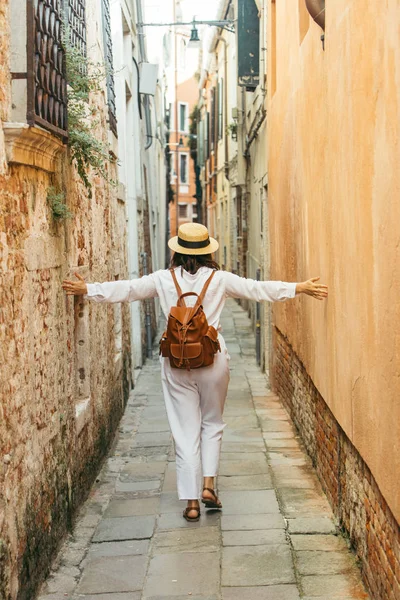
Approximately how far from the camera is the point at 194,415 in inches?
220

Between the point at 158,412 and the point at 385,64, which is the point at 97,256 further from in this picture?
the point at 385,64

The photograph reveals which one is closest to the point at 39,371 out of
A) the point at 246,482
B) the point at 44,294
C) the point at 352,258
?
the point at 44,294

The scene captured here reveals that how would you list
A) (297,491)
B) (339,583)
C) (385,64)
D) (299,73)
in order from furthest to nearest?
(299,73) → (297,491) → (339,583) → (385,64)

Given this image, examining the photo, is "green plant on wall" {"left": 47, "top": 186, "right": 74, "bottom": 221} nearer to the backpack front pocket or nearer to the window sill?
the window sill

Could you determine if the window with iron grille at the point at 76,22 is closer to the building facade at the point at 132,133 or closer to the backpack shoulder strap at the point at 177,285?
the backpack shoulder strap at the point at 177,285

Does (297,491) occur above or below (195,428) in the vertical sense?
below

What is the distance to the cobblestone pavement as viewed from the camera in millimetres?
4434

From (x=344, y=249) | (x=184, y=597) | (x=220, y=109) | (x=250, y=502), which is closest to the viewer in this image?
(x=184, y=597)

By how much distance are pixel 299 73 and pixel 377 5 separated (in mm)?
3388

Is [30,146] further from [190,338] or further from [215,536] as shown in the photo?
[215,536]

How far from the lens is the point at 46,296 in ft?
15.6

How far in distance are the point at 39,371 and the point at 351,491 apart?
179 cm

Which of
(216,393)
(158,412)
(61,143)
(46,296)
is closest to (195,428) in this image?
(216,393)

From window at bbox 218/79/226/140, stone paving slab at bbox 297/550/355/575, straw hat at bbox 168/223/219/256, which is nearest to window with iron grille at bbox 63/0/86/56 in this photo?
straw hat at bbox 168/223/219/256
